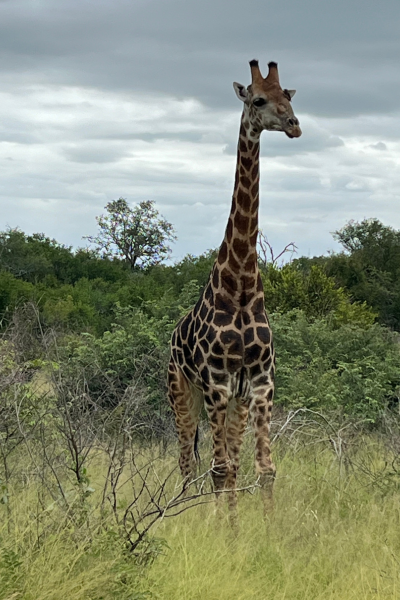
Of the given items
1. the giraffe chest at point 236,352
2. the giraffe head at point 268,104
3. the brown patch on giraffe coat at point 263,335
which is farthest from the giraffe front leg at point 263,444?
the giraffe head at point 268,104

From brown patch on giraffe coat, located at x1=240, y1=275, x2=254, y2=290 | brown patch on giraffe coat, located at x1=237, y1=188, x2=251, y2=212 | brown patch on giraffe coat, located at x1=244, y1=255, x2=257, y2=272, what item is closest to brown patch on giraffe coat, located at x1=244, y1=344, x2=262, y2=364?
brown patch on giraffe coat, located at x1=240, y1=275, x2=254, y2=290

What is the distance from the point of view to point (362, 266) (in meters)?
28.9

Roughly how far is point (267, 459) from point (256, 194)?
1.98 meters

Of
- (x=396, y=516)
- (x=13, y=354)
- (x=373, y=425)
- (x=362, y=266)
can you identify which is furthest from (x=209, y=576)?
(x=362, y=266)

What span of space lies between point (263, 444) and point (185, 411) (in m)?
1.20

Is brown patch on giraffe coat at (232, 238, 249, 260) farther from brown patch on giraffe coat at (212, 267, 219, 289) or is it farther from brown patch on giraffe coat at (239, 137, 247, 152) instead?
brown patch on giraffe coat at (239, 137, 247, 152)

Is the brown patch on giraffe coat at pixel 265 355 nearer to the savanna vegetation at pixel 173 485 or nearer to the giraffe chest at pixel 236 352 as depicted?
the giraffe chest at pixel 236 352

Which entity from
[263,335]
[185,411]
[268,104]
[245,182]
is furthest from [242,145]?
[185,411]

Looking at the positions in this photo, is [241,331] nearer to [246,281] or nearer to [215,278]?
[246,281]

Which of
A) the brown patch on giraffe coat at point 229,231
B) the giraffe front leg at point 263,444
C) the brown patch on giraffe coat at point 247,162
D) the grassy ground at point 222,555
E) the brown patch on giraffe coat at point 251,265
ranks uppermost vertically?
the brown patch on giraffe coat at point 247,162

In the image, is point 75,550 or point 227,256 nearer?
point 75,550

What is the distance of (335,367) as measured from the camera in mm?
13430

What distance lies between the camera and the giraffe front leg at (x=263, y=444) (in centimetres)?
629

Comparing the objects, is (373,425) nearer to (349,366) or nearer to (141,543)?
(349,366)
